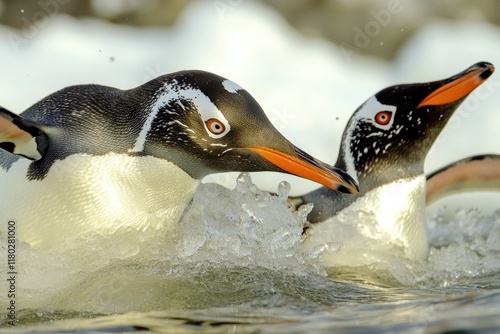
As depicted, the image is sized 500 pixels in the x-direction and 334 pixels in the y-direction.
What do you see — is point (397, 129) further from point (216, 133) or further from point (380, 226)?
point (216, 133)

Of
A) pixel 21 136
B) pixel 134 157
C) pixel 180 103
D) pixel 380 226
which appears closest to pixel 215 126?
pixel 180 103

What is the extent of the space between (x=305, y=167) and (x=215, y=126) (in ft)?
1.05

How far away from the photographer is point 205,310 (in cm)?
234

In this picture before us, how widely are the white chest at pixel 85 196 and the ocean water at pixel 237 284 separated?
0.07 m

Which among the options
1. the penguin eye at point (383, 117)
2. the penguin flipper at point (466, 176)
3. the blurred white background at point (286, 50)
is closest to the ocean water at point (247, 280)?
the penguin flipper at point (466, 176)

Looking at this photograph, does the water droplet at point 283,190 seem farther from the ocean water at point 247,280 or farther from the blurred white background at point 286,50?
the blurred white background at point 286,50

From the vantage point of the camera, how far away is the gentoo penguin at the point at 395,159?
3.60 metres

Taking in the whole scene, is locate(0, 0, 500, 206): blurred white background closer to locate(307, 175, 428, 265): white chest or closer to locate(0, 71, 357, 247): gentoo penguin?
locate(307, 175, 428, 265): white chest

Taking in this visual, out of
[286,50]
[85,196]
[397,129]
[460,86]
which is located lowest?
[85,196]

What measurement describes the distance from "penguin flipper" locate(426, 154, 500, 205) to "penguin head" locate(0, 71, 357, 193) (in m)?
1.45

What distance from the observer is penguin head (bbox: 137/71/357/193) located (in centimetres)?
290

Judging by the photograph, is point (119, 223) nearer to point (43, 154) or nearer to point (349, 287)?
point (43, 154)

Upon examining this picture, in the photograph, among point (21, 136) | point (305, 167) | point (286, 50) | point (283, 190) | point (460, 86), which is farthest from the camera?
point (286, 50)

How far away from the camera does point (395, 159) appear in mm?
3721
